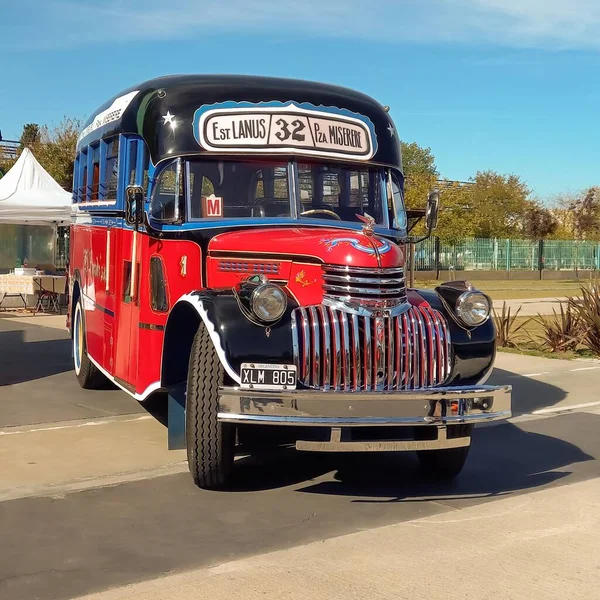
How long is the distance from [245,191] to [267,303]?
61.8 inches

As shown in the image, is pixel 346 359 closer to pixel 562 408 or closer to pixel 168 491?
pixel 168 491

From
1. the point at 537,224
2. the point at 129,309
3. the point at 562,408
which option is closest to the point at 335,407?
the point at 129,309

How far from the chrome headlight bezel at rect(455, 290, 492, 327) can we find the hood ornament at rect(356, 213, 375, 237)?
78 cm

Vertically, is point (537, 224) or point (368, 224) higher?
point (537, 224)

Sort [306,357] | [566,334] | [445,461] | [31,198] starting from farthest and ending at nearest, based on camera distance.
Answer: [31,198] < [566,334] < [445,461] < [306,357]

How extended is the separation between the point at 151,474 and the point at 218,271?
155 cm

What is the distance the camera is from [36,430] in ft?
27.0

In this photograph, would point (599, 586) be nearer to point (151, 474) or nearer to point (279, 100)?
point (151, 474)

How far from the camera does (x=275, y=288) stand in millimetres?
5836

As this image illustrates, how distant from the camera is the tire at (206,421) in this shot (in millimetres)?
6004

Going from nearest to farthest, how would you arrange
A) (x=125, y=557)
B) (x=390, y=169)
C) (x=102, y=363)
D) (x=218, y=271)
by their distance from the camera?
(x=125, y=557) < (x=218, y=271) < (x=390, y=169) < (x=102, y=363)

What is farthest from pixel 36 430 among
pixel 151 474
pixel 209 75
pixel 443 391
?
pixel 443 391

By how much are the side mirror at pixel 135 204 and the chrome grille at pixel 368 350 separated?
1739 millimetres

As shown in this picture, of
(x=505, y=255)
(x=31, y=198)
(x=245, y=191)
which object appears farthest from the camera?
(x=505, y=255)
